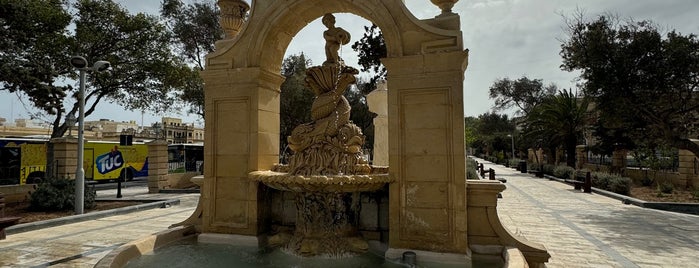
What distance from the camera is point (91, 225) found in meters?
9.23

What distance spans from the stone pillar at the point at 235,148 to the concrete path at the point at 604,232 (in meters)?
5.10

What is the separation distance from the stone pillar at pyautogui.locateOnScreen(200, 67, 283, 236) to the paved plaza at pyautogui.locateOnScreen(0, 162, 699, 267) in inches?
88.4

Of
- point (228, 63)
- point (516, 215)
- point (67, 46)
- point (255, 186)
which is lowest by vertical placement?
point (516, 215)

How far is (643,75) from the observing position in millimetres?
12883

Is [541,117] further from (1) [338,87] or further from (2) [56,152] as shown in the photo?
(2) [56,152]

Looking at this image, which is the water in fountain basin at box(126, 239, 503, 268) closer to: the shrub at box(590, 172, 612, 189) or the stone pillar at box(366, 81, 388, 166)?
the stone pillar at box(366, 81, 388, 166)

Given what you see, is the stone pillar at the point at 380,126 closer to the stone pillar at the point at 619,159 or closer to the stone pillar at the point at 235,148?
the stone pillar at the point at 235,148

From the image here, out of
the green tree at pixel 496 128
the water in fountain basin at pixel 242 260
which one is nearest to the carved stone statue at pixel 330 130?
the water in fountain basin at pixel 242 260

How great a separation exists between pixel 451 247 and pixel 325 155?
2.31m

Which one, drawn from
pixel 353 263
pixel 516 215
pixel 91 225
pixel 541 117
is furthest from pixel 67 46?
pixel 541 117

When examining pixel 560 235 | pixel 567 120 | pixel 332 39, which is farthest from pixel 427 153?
pixel 567 120

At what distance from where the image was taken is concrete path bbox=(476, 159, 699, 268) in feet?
20.1

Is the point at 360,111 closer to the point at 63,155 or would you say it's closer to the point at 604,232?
the point at 63,155

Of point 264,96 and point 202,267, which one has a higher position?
point 264,96
